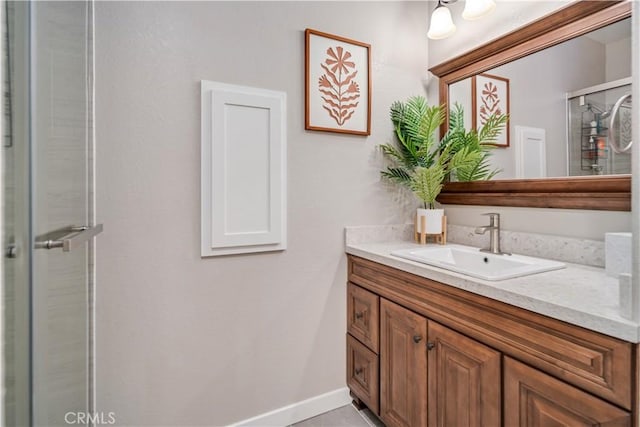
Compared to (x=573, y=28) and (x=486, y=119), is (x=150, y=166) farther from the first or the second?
(x=573, y=28)

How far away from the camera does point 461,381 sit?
43.4 inches

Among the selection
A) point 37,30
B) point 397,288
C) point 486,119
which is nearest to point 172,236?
point 37,30

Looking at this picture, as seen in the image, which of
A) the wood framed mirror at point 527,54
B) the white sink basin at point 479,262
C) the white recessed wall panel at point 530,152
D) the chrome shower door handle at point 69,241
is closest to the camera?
the chrome shower door handle at point 69,241

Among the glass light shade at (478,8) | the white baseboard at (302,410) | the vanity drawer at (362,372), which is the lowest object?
the white baseboard at (302,410)

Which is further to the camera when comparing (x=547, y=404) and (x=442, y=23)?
(x=442, y=23)

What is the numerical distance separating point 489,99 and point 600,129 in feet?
1.81

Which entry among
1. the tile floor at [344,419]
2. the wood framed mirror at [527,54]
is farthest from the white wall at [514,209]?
the tile floor at [344,419]

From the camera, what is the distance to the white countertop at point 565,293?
73cm

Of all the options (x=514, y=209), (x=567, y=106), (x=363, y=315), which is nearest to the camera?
(x=567, y=106)

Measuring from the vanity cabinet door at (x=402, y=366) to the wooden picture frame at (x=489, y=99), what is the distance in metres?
1.00

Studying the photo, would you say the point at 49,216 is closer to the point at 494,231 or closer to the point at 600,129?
the point at 494,231
